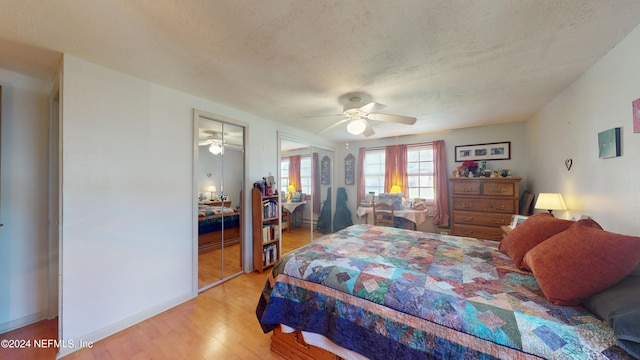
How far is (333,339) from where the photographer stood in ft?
4.40

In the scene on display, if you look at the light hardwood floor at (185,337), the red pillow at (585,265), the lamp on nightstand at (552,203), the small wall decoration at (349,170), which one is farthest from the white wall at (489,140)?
the light hardwood floor at (185,337)

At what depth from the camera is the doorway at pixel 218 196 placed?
106 inches

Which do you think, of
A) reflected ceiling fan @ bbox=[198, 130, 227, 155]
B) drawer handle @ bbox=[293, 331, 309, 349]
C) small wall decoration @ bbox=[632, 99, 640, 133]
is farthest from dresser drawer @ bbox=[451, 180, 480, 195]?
reflected ceiling fan @ bbox=[198, 130, 227, 155]

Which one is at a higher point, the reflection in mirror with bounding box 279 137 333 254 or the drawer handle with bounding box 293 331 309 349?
the reflection in mirror with bounding box 279 137 333 254

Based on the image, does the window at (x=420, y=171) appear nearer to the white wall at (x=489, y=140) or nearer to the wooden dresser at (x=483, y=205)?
the white wall at (x=489, y=140)

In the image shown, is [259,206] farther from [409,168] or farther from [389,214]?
[409,168]

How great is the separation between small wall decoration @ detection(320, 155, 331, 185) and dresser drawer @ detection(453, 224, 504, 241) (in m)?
2.78

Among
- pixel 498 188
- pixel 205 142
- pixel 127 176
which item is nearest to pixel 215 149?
pixel 205 142

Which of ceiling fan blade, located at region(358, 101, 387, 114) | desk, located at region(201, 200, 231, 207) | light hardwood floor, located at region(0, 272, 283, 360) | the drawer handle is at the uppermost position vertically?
ceiling fan blade, located at region(358, 101, 387, 114)

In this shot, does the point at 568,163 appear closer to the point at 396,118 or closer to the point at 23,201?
the point at 396,118

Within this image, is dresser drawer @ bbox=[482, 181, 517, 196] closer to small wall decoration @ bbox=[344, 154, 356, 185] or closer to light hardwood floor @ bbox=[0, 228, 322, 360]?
small wall decoration @ bbox=[344, 154, 356, 185]

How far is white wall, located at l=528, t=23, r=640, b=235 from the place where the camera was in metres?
1.49

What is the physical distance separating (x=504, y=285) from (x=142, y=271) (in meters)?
3.01

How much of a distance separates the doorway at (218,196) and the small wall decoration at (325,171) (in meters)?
2.28
